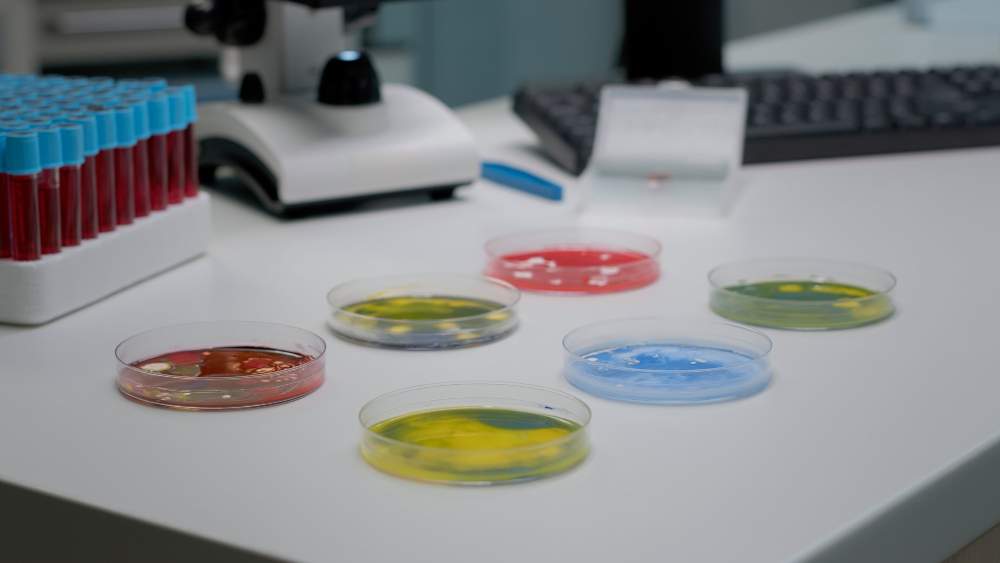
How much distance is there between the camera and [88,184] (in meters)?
0.67

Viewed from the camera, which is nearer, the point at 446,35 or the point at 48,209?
the point at 48,209

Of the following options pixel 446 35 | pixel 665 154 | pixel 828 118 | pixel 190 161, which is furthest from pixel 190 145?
pixel 446 35

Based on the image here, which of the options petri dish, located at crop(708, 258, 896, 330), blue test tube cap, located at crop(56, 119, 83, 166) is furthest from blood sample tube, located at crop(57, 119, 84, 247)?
petri dish, located at crop(708, 258, 896, 330)

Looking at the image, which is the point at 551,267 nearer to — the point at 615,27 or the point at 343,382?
the point at 343,382

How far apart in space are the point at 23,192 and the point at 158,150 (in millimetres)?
109

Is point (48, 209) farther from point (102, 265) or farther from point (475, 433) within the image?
point (475, 433)

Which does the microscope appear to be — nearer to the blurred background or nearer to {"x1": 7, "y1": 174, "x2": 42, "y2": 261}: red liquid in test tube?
{"x1": 7, "y1": 174, "x2": 42, "y2": 261}: red liquid in test tube

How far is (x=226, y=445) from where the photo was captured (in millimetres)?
507

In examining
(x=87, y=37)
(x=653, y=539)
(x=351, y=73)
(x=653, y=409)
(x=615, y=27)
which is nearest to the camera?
(x=653, y=539)

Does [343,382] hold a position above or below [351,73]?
below

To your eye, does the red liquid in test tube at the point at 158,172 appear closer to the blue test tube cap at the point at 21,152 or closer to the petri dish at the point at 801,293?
the blue test tube cap at the point at 21,152

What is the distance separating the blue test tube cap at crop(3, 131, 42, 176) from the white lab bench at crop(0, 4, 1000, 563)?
83 mm

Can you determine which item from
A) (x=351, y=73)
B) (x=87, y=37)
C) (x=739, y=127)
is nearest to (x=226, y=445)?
(x=351, y=73)

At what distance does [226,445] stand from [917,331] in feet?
1.17
